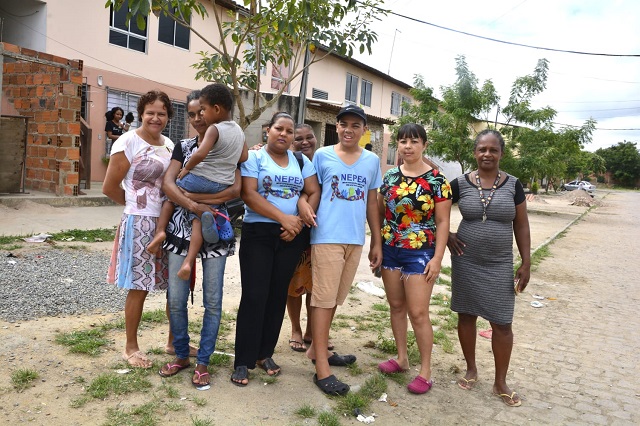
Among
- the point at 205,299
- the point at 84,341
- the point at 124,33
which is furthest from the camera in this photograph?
the point at 124,33

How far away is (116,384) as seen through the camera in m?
3.01

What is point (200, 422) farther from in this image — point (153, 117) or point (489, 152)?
point (489, 152)

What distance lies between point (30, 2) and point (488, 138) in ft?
40.9

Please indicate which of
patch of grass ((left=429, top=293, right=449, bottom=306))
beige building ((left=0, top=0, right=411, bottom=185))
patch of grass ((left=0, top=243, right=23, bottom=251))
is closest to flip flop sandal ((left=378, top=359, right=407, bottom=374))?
patch of grass ((left=429, top=293, right=449, bottom=306))

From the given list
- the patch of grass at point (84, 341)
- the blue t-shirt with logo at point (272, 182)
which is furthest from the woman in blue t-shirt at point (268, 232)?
the patch of grass at point (84, 341)

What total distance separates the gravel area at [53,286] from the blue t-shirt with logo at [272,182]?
2136 millimetres

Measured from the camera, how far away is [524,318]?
226 inches

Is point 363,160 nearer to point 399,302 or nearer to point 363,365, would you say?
point 399,302

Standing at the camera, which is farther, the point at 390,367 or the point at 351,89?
the point at 351,89

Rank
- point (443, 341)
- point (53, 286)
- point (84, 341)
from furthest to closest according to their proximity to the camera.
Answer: point (53, 286) < point (443, 341) < point (84, 341)

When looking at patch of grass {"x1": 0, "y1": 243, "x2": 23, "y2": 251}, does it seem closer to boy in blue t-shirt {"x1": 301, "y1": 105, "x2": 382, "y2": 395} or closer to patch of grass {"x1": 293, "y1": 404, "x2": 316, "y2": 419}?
boy in blue t-shirt {"x1": 301, "y1": 105, "x2": 382, "y2": 395}

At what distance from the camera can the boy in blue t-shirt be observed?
3.26 metres

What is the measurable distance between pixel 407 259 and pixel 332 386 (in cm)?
96

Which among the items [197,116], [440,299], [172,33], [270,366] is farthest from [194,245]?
[172,33]
